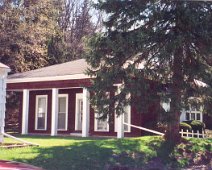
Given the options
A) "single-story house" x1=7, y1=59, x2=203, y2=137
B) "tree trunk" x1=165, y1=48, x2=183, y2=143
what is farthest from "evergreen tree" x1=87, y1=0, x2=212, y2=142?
"single-story house" x1=7, y1=59, x2=203, y2=137

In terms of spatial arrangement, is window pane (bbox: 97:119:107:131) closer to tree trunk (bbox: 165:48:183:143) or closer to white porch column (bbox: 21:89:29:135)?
white porch column (bbox: 21:89:29:135)

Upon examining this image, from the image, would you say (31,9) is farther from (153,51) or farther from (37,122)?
(153,51)

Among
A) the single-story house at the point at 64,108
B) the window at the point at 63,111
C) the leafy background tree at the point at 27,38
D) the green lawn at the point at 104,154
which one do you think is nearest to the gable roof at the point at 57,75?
the single-story house at the point at 64,108

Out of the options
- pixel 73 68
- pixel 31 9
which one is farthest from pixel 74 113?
pixel 31 9

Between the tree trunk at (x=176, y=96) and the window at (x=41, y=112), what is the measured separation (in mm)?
12302

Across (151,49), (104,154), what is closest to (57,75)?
(151,49)

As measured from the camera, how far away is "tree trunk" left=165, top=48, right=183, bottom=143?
13531 mm

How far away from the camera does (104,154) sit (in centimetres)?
1307

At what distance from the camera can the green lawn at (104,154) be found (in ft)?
38.7

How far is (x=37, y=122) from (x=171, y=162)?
14.4 meters

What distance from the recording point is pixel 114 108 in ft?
47.7

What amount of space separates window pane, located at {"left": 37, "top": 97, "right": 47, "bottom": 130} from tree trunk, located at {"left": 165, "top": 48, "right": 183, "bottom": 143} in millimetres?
12356

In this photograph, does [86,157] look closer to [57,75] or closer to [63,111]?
[57,75]

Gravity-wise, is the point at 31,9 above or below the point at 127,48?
above
